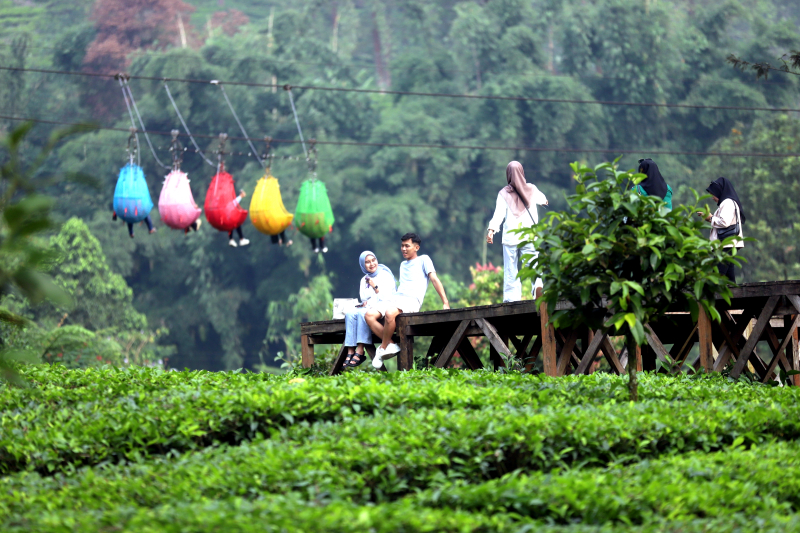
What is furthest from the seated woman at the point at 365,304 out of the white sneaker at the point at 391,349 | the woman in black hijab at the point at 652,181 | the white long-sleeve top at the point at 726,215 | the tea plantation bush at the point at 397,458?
the white long-sleeve top at the point at 726,215

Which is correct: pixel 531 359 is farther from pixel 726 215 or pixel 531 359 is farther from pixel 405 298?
pixel 726 215

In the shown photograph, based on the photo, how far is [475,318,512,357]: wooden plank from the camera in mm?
8438

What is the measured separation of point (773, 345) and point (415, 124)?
85.2 feet

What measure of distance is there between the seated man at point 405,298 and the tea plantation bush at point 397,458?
9.14 feet

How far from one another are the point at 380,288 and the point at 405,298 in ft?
1.08

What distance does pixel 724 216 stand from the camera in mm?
8672

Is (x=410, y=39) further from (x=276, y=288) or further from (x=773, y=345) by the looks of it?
(x=773, y=345)

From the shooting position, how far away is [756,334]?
7562 millimetres

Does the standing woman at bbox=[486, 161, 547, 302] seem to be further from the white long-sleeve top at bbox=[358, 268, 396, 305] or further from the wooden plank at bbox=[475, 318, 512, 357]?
the white long-sleeve top at bbox=[358, 268, 396, 305]

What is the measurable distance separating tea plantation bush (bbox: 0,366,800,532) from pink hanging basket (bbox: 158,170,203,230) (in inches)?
237

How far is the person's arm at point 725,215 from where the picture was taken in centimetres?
867

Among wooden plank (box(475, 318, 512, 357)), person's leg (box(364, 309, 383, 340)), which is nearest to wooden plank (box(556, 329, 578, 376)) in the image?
wooden plank (box(475, 318, 512, 357))

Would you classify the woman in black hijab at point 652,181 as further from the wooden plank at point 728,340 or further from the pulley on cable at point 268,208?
the pulley on cable at point 268,208

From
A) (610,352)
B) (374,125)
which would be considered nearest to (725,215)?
(610,352)
